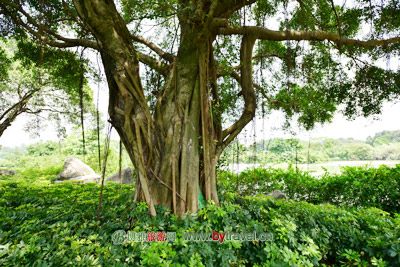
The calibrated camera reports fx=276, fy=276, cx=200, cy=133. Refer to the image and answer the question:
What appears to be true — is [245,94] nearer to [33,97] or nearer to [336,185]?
[336,185]

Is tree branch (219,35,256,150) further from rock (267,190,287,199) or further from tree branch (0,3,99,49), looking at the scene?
rock (267,190,287,199)

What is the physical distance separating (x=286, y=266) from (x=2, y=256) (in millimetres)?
1712

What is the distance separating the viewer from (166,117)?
8.32 feet

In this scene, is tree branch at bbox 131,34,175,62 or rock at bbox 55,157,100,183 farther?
rock at bbox 55,157,100,183

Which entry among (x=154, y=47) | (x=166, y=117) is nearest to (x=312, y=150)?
(x=154, y=47)

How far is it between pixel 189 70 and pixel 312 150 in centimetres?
608

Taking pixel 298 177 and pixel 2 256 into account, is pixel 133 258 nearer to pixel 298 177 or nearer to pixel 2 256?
pixel 2 256

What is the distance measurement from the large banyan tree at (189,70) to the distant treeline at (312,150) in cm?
64

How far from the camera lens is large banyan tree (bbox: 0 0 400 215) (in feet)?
7.74

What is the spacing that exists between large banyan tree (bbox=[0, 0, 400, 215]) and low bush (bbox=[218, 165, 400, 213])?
145 centimetres

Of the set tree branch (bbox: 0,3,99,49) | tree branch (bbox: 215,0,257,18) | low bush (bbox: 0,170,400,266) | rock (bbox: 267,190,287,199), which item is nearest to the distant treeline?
rock (bbox: 267,190,287,199)

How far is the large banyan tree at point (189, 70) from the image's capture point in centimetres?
236

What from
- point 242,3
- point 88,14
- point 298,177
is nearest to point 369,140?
point 298,177

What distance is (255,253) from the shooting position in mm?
2066
